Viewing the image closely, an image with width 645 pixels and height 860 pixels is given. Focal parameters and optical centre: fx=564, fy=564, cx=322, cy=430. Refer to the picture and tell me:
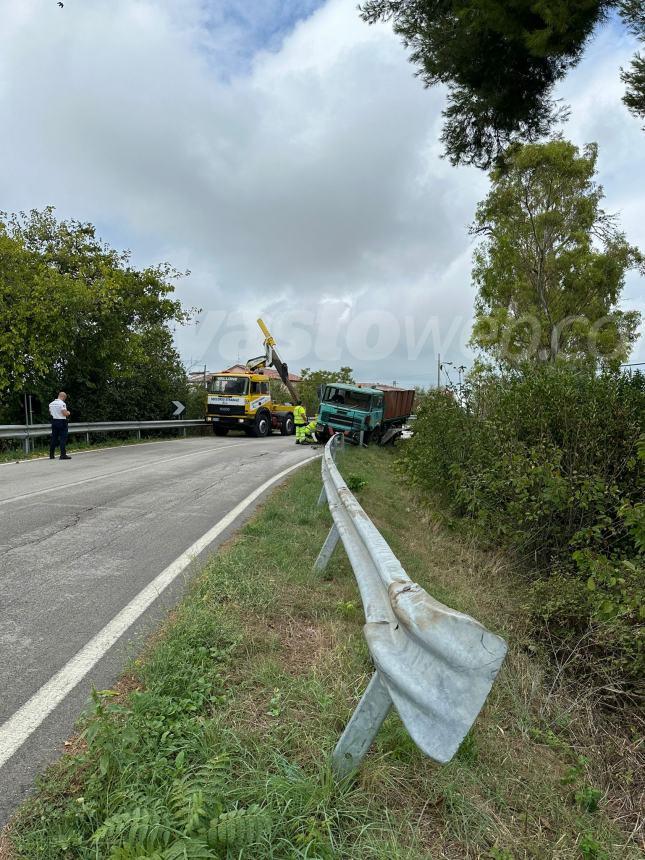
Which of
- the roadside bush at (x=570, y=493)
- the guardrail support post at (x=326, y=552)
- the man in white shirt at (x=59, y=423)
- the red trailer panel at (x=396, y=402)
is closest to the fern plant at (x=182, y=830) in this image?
the guardrail support post at (x=326, y=552)

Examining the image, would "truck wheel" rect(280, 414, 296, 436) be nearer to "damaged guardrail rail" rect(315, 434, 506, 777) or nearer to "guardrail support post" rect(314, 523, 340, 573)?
"guardrail support post" rect(314, 523, 340, 573)

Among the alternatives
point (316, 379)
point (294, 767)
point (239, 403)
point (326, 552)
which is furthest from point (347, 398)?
point (316, 379)

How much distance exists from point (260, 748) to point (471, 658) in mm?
1241

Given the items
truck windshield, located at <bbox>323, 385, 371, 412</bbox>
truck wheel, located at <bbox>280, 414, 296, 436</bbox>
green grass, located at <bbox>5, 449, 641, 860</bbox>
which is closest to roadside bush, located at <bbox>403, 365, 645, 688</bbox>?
green grass, located at <bbox>5, 449, 641, 860</bbox>

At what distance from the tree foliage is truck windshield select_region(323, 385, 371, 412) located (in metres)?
6.91

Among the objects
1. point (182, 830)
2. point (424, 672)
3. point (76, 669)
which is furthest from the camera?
point (76, 669)

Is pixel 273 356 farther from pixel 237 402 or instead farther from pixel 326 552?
pixel 326 552

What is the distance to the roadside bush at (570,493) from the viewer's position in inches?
167

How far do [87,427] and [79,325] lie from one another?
325cm

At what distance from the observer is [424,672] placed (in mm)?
1671

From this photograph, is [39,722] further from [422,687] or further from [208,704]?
[422,687]

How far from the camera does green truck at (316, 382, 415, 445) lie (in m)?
20.5

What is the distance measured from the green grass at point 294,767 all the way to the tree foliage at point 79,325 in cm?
1483

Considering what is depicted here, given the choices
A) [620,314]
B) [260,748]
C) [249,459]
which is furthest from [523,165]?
[260,748]
